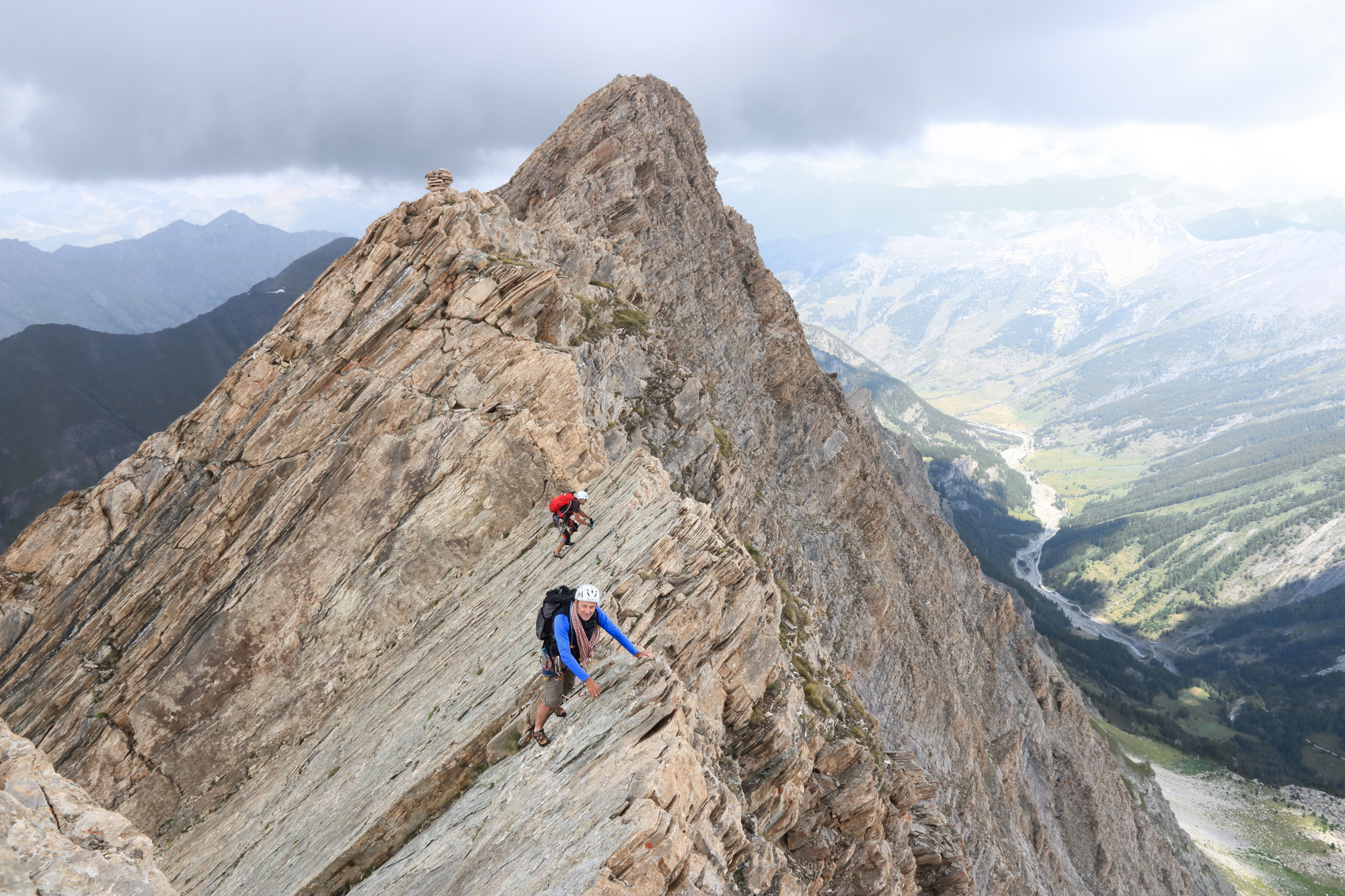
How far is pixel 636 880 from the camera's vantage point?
1131 centimetres

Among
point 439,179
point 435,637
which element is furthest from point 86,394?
point 435,637

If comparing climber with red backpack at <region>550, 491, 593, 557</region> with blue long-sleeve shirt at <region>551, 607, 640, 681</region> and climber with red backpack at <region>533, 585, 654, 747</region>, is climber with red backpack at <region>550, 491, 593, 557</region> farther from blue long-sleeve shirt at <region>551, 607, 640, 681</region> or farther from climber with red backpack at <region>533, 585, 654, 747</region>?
blue long-sleeve shirt at <region>551, 607, 640, 681</region>

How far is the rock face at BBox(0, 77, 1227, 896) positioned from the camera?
14.9 m

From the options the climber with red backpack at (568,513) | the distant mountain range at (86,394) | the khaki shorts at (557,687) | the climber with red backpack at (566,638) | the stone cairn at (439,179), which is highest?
the distant mountain range at (86,394)

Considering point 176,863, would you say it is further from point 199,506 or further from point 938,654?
point 938,654

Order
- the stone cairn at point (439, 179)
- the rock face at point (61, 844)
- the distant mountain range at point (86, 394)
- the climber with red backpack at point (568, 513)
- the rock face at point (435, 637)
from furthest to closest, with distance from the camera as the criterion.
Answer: the distant mountain range at point (86, 394) → the stone cairn at point (439, 179) → the climber with red backpack at point (568, 513) → the rock face at point (435, 637) → the rock face at point (61, 844)

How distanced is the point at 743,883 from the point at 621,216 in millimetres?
56458

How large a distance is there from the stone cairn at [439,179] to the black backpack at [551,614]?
29.4m

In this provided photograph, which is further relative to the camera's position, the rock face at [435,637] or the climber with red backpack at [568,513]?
the climber with red backpack at [568,513]

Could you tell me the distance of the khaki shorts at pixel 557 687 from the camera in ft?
48.3

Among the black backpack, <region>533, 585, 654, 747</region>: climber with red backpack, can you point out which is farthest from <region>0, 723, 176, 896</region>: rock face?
the black backpack

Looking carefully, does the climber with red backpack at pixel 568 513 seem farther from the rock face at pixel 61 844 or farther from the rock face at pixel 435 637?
the rock face at pixel 61 844

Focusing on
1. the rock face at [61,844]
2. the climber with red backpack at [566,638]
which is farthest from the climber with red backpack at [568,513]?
the rock face at [61,844]

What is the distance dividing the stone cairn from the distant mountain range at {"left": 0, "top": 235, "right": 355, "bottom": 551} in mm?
139093
